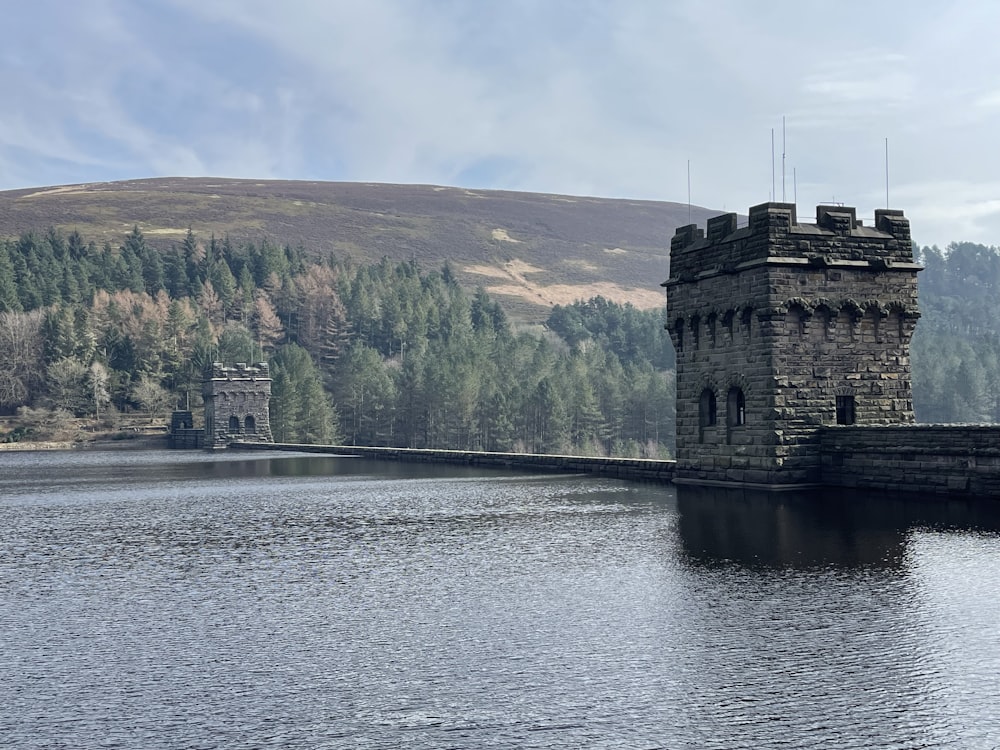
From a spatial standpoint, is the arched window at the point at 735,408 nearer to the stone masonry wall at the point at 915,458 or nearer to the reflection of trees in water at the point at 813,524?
the stone masonry wall at the point at 915,458

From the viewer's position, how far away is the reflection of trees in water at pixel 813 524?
22734 millimetres

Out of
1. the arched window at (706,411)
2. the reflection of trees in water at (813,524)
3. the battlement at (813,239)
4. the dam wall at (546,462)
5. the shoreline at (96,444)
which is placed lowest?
the reflection of trees in water at (813,524)

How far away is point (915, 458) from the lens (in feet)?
108

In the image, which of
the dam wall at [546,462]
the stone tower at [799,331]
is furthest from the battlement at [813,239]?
the dam wall at [546,462]

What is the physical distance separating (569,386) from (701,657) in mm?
134047

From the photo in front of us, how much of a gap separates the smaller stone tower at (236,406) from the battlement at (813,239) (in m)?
84.9

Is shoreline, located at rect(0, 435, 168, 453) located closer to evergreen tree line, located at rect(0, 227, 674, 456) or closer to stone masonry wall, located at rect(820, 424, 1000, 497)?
evergreen tree line, located at rect(0, 227, 674, 456)

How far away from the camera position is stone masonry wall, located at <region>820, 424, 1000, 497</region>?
3058 cm

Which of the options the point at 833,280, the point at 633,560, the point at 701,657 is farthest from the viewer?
the point at 833,280

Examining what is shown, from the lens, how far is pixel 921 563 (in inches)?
838

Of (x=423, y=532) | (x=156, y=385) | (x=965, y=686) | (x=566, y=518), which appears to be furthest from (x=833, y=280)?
(x=156, y=385)

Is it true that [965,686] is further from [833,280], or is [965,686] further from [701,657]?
[833,280]

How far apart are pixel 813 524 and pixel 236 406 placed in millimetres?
95809

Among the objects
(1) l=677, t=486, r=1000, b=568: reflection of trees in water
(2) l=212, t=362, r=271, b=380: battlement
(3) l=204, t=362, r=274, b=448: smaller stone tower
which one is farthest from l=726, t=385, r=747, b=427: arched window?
(2) l=212, t=362, r=271, b=380: battlement
